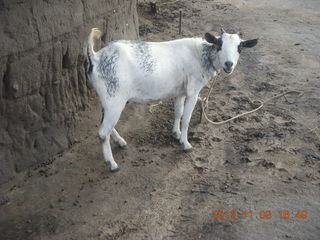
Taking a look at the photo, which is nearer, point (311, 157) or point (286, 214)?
point (286, 214)

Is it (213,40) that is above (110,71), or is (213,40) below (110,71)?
above

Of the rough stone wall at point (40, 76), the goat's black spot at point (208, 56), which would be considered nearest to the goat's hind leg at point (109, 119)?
the rough stone wall at point (40, 76)

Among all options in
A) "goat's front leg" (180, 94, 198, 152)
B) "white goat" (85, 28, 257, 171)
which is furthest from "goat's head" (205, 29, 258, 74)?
"goat's front leg" (180, 94, 198, 152)

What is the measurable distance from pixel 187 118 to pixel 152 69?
1.10 metres

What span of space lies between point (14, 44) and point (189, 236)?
10.3 ft

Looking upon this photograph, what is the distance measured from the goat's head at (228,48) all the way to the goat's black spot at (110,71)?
139 centimetres

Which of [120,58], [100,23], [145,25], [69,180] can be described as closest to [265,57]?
[145,25]

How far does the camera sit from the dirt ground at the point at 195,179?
464 centimetres

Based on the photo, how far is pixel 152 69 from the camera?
5.27 m

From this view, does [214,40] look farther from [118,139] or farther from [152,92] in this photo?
[118,139]

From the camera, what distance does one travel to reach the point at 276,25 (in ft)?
35.4

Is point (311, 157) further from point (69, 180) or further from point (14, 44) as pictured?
point (14, 44)
